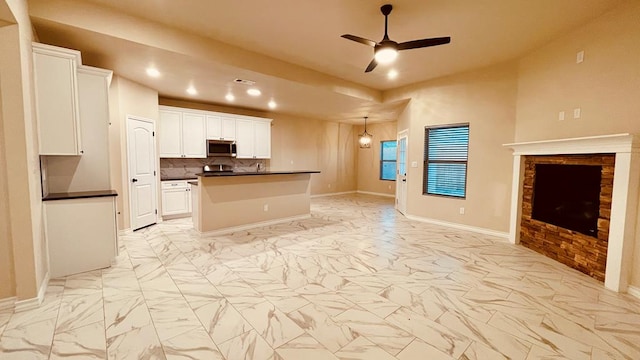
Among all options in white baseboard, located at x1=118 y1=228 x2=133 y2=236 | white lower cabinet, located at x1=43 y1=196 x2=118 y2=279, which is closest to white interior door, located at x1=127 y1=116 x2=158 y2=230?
white baseboard, located at x1=118 y1=228 x2=133 y2=236

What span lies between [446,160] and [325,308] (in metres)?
4.23

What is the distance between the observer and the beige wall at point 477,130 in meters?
4.58

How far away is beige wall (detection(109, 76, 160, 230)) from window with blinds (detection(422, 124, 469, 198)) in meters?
5.66

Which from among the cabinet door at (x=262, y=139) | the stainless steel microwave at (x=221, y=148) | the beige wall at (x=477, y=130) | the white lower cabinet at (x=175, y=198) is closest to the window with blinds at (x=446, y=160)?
the beige wall at (x=477, y=130)

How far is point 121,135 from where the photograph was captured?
14.8ft

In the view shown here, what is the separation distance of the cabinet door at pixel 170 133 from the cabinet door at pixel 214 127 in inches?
25.2

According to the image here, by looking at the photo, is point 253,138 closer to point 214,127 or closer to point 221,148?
point 221,148

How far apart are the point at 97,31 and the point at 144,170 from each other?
2.60 metres

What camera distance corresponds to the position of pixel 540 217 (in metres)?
3.94

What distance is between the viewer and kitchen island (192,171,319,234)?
4516mm

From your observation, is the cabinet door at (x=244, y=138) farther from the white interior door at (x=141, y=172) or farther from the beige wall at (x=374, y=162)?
the beige wall at (x=374, y=162)

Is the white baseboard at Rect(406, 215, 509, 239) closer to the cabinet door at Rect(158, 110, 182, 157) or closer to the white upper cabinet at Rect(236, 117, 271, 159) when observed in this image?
the white upper cabinet at Rect(236, 117, 271, 159)

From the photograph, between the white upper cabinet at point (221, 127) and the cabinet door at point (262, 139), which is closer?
the white upper cabinet at point (221, 127)

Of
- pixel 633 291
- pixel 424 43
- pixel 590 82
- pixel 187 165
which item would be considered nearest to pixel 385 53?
pixel 424 43
